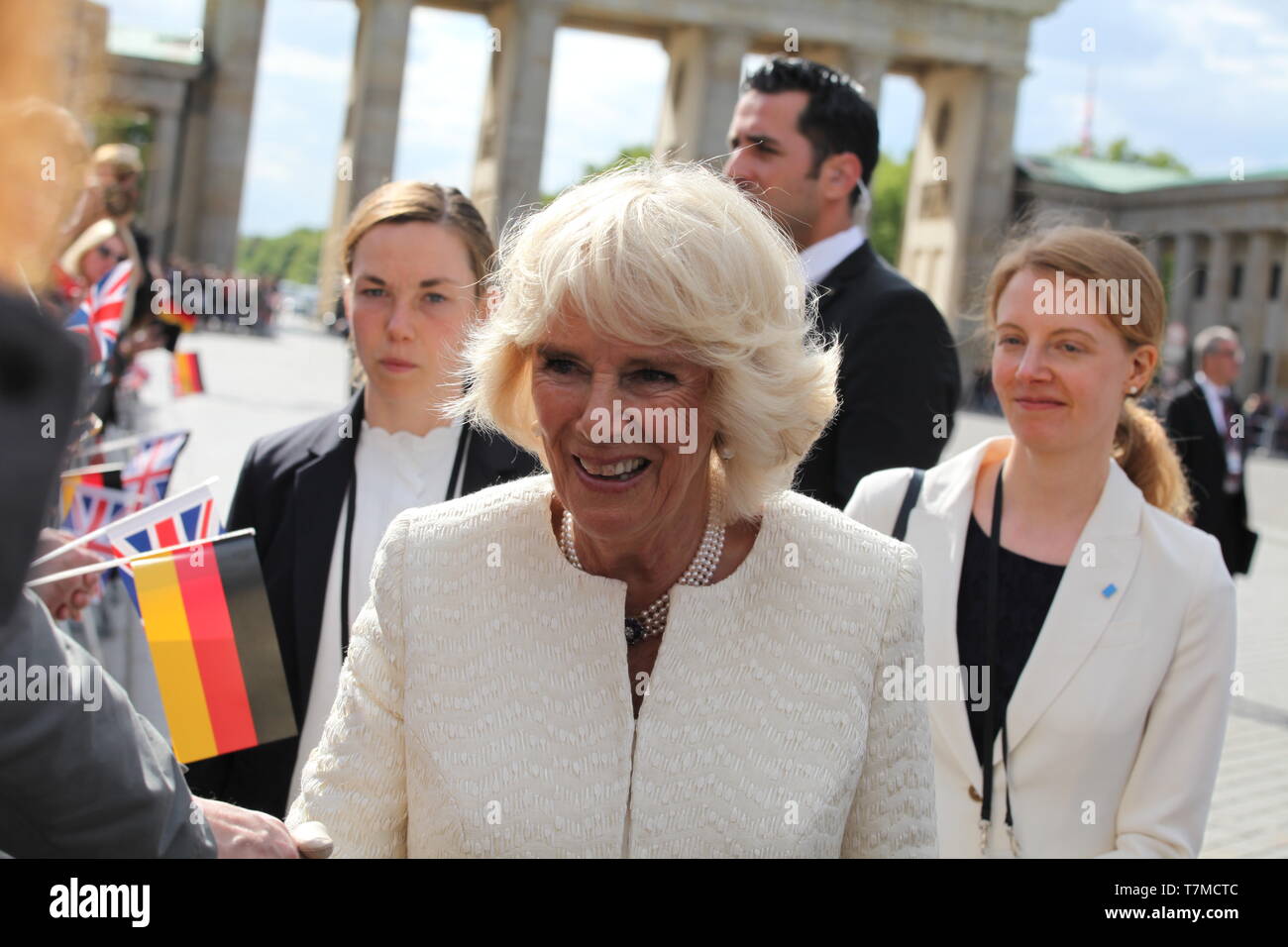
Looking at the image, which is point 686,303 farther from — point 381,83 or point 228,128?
point 228,128

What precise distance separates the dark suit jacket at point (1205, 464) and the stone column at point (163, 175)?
131ft

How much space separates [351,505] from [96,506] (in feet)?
6.23

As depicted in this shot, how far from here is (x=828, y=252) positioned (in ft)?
15.4

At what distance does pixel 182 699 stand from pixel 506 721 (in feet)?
2.86

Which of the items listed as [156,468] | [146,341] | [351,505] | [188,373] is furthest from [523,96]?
[351,505]

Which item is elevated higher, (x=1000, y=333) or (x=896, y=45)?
(x=896, y=45)

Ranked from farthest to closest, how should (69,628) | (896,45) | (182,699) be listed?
(896,45) → (69,628) → (182,699)

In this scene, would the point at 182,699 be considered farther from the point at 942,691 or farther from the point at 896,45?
the point at 896,45

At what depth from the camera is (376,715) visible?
235 cm

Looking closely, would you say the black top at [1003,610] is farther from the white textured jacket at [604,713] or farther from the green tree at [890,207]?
the green tree at [890,207]

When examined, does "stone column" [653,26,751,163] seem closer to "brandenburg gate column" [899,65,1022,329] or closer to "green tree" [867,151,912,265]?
"brandenburg gate column" [899,65,1022,329]
